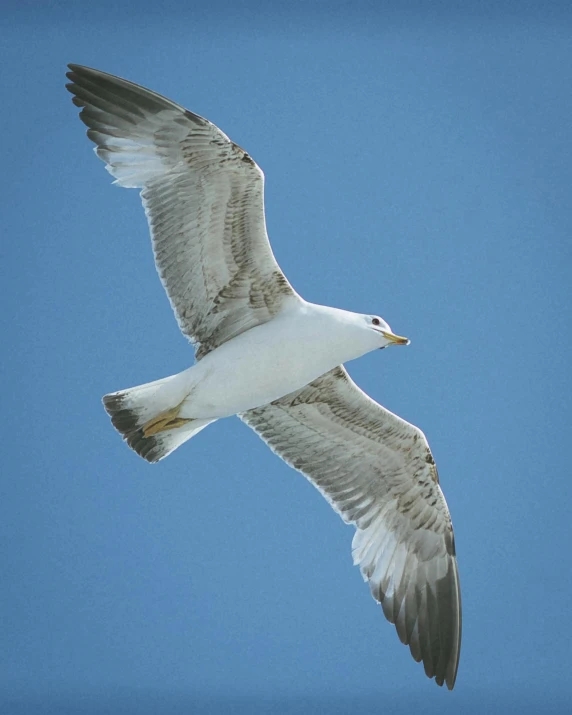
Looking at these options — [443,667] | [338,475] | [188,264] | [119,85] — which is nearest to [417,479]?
[338,475]

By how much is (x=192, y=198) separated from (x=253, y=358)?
45.7 inches

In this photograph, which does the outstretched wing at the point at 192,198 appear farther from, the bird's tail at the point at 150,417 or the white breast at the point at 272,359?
the bird's tail at the point at 150,417

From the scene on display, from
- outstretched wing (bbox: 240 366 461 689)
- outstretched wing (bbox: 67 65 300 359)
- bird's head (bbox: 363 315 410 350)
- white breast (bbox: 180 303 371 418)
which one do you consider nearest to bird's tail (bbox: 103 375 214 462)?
white breast (bbox: 180 303 371 418)

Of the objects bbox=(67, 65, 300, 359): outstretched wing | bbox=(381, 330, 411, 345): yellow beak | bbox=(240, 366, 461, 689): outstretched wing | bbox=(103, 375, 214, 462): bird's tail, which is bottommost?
bbox=(240, 366, 461, 689): outstretched wing

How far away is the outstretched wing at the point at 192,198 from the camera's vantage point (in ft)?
26.6

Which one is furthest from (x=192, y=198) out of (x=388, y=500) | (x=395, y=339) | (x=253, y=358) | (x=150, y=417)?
(x=388, y=500)

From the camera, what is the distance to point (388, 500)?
30.2 ft

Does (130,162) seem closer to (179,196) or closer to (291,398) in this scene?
(179,196)

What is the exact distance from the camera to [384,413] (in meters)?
8.86

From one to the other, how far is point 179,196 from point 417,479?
2.78 metres

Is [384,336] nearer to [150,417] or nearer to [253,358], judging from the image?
[253,358]

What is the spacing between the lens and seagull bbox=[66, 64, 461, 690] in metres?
8.18

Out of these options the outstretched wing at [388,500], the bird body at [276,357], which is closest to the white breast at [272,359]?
the bird body at [276,357]

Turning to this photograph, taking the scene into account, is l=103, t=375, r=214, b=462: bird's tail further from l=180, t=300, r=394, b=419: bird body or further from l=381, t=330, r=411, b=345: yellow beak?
l=381, t=330, r=411, b=345: yellow beak
